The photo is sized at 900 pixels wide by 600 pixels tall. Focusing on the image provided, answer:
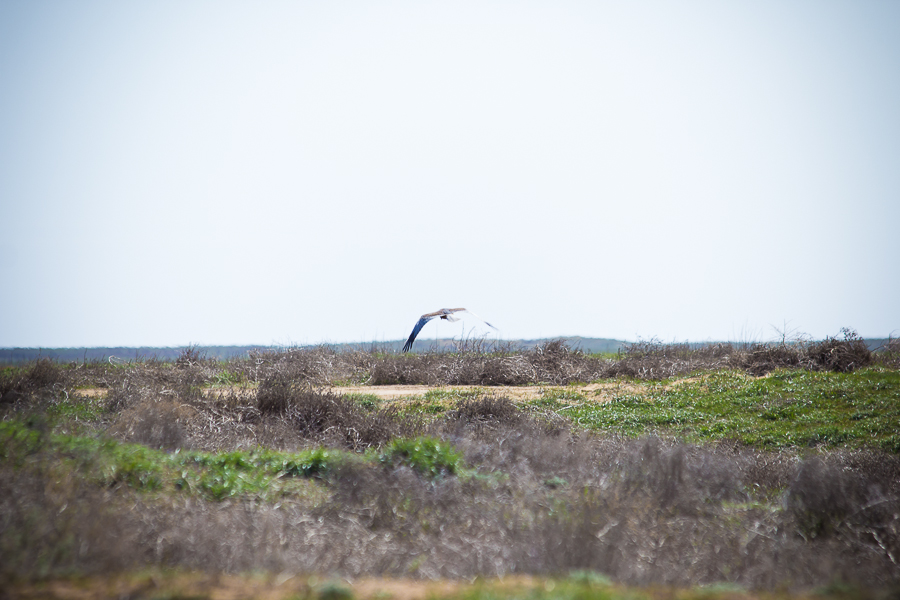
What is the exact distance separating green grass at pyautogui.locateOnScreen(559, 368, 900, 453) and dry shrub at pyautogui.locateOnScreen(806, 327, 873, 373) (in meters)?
1.09

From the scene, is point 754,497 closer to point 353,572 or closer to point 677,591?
point 677,591

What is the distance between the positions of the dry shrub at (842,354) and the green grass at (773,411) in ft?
3.59

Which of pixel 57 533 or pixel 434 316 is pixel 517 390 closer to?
pixel 434 316

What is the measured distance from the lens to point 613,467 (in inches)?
272

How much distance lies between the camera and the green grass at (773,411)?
930 centimetres

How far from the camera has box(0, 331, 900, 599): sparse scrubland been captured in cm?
393

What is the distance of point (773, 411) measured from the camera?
1055cm

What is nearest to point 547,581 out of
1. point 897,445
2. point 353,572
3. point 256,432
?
point 353,572

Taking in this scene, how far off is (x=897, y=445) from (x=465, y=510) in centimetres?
721

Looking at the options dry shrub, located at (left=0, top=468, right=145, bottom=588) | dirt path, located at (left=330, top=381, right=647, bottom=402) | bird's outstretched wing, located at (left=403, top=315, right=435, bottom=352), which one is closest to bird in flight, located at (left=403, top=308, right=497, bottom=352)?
bird's outstretched wing, located at (left=403, top=315, right=435, bottom=352)

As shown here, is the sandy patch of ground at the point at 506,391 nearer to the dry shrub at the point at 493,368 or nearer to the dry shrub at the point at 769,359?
the dry shrub at the point at 493,368

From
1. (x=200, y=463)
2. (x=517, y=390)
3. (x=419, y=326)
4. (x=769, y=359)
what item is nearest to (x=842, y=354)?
(x=769, y=359)

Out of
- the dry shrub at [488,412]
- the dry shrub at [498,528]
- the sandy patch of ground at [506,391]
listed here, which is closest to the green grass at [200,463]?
the dry shrub at [498,528]

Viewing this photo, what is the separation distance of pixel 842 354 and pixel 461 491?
1246 centimetres
